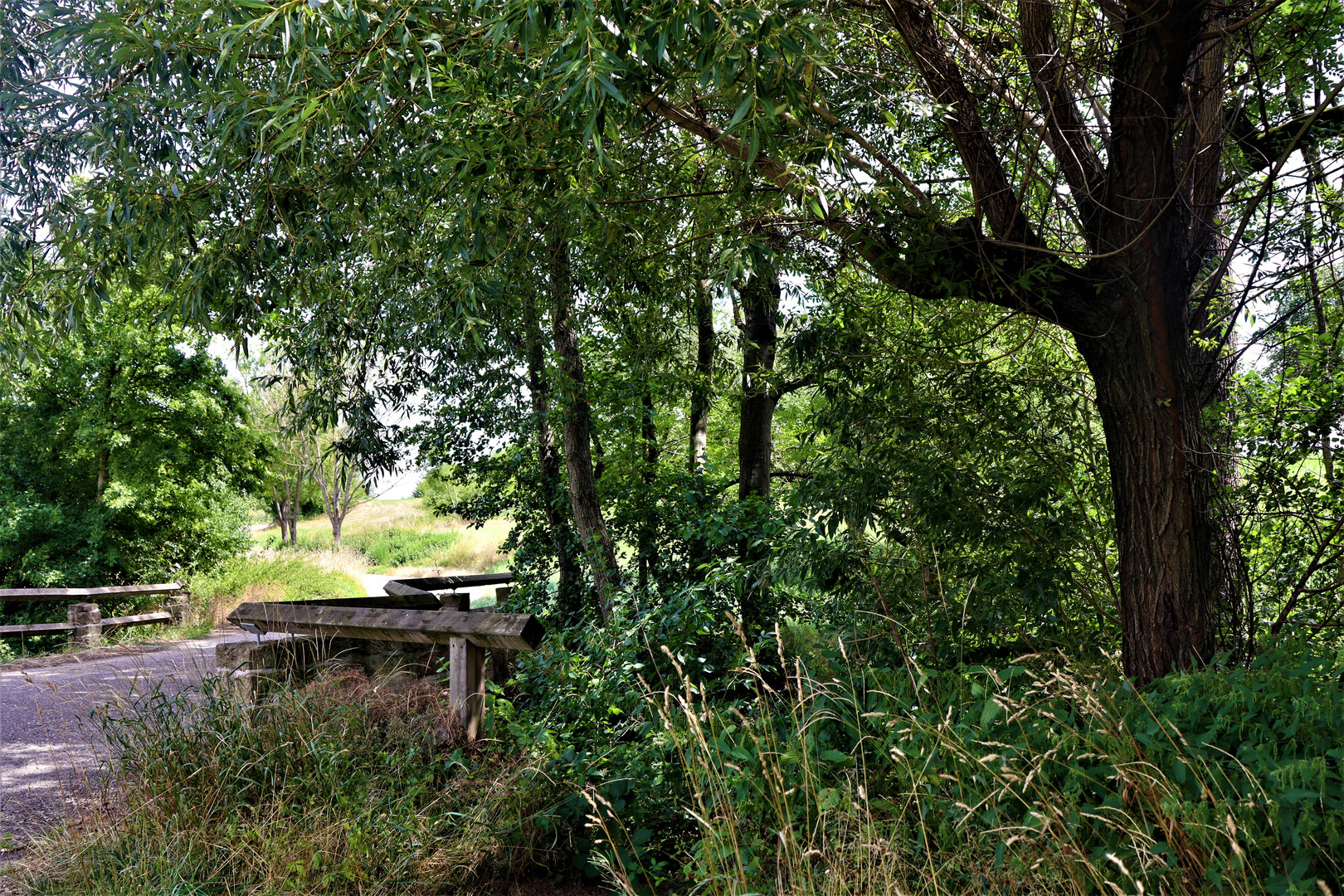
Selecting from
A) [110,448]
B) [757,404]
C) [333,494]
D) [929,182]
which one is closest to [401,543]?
[333,494]

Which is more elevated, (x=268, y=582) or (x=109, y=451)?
(x=109, y=451)

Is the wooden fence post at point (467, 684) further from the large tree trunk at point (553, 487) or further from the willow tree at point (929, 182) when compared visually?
the large tree trunk at point (553, 487)

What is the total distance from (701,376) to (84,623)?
31.3ft

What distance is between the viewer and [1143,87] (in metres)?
4.59

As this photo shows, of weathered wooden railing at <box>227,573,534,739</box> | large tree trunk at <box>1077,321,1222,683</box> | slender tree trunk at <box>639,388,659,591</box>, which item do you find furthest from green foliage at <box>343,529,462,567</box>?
large tree trunk at <box>1077,321,1222,683</box>

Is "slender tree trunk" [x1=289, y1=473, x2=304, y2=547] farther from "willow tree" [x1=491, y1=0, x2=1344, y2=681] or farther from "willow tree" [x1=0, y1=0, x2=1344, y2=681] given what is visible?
"willow tree" [x1=491, y1=0, x2=1344, y2=681]

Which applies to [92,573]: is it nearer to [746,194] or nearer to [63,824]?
[63,824]

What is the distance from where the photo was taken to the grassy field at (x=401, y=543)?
79.7 feet

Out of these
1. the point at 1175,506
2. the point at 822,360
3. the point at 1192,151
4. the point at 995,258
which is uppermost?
the point at 1192,151

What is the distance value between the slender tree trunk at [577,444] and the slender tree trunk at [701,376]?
1.51 meters

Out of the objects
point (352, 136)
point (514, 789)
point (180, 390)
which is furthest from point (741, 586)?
point (180, 390)

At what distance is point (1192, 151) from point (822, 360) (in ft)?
8.20

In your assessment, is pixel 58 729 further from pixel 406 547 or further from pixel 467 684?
pixel 406 547

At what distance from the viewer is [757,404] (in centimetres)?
957
